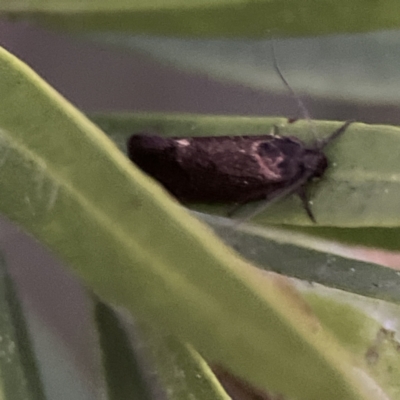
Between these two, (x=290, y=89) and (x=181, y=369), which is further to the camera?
(x=290, y=89)

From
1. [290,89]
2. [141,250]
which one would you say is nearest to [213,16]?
[290,89]

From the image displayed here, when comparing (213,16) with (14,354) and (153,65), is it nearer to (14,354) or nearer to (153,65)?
(153,65)

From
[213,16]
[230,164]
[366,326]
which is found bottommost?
[366,326]

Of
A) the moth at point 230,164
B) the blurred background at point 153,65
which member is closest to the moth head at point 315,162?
the moth at point 230,164

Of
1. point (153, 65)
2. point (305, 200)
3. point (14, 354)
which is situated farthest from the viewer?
point (153, 65)

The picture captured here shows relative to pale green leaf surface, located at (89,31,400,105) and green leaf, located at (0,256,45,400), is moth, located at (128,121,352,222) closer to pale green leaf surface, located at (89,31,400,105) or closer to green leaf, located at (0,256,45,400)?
pale green leaf surface, located at (89,31,400,105)

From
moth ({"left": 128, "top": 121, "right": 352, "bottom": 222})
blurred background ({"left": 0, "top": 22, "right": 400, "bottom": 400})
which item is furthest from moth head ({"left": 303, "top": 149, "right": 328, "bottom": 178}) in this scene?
blurred background ({"left": 0, "top": 22, "right": 400, "bottom": 400})

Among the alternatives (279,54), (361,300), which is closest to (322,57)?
(279,54)
